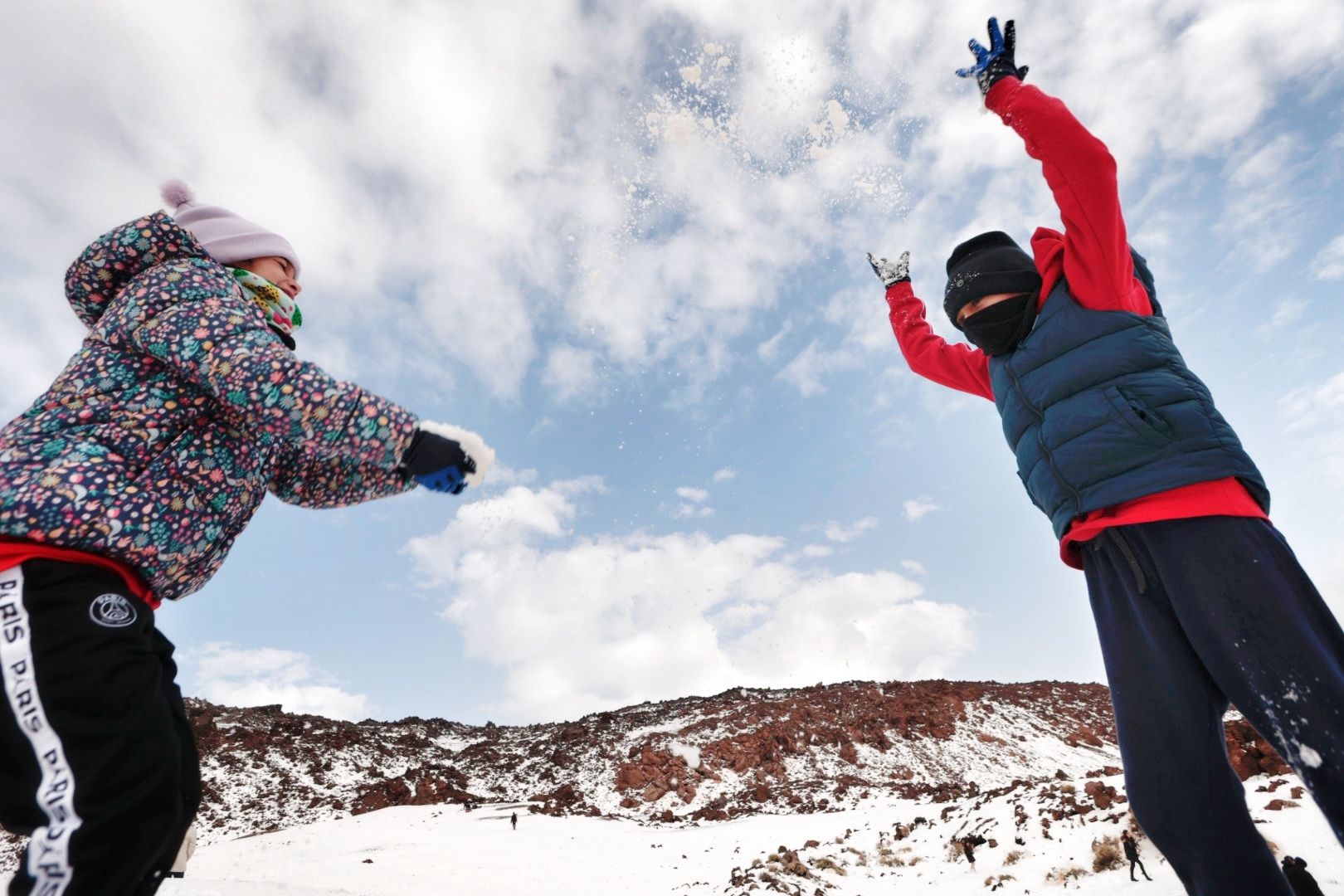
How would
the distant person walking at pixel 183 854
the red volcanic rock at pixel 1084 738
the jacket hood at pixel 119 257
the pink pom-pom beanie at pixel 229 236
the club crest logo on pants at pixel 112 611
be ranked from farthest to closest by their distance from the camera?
1. the red volcanic rock at pixel 1084 738
2. the pink pom-pom beanie at pixel 229 236
3. the jacket hood at pixel 119 257
4. the distant person walking at pixel 183 854
5. the club crest logo on pants at pixel 112 611

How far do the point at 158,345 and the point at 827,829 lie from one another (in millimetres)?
9481

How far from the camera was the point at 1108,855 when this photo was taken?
4.11 m

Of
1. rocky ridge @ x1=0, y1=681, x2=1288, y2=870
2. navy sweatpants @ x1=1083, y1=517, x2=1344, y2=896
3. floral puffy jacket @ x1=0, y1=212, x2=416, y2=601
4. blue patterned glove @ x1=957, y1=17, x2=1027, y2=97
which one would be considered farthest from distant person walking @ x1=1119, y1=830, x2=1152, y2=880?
rocky ridge @ x1=0, y1=681, x2=1288, y2=870

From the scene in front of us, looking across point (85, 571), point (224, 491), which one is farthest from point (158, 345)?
point (85, 571)

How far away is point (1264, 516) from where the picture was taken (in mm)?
2064

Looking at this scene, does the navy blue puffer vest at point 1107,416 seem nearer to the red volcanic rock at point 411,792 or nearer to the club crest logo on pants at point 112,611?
the club crest logo on pants at point 112,611

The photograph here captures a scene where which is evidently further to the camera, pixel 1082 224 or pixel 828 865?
pixel 828 865

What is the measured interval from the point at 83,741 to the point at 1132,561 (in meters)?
2.90

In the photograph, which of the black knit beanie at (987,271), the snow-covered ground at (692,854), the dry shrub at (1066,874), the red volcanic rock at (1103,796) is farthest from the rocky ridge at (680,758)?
the black knit beanie at (987,271)

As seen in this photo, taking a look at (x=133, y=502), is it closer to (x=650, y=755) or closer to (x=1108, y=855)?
(x=1108, y=855)

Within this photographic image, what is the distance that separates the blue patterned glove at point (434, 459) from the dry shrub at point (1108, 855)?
185 inches

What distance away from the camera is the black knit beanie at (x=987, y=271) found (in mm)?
2646

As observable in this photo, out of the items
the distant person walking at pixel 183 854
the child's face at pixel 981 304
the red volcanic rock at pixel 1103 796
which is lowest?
the distant person walking at pixel 183 854

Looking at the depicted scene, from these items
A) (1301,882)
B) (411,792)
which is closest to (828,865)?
(1301,882)
